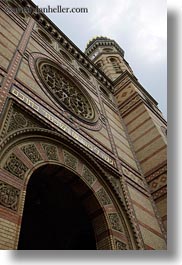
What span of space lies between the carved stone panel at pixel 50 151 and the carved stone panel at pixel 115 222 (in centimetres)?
127

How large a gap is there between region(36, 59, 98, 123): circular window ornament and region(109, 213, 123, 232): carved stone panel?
2148mm

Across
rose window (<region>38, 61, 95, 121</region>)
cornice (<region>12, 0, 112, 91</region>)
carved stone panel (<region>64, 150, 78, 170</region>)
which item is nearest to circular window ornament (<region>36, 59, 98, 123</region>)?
rose window (<region>38, 61, 95, 121</region>)

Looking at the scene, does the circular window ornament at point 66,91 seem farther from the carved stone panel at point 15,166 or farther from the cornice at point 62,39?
the carved stone panel at point 15,166

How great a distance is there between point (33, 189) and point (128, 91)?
5.56m

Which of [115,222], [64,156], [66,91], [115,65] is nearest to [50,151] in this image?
[64,156]

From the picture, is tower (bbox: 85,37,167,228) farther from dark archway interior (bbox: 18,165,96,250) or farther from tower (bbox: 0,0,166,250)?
dark archway interior (bbox: 18,165,96,250)

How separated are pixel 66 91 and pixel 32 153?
9.62 ft

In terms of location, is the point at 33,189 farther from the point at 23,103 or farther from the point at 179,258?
the point at 179,258

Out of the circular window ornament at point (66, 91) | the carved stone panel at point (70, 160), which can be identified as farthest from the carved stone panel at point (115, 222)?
the circular window ornament at point (66, 91)

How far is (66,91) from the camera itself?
6.76 meters

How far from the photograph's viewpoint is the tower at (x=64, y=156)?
13.2 ft

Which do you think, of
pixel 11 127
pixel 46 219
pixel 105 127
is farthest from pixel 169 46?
pixel 46 219

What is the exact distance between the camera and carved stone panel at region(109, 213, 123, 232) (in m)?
4.62

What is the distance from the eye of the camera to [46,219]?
6.06 metres
